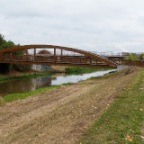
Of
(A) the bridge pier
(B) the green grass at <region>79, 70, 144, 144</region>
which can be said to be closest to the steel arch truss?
(A) the bridge pier

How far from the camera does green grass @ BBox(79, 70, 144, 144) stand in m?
9.51

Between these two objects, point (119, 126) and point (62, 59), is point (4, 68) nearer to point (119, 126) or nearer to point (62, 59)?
point (62, 59)

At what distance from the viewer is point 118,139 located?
31.1 feet

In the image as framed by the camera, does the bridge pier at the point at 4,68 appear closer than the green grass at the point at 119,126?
No

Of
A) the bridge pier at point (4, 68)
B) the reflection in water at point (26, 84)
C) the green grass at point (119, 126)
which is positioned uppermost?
the green grass at point (119, 126)

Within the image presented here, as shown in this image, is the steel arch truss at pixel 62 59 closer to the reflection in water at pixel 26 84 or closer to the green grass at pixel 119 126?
the reflection in water at pixel 26 84

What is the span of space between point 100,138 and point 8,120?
305 inches

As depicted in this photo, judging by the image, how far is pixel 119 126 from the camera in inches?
422

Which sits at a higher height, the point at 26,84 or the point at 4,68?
the point at 4,68

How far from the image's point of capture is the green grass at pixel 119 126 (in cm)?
951

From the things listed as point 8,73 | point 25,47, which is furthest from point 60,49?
point 8,73

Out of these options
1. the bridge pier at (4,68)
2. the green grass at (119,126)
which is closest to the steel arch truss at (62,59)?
the bridge pier at (4,68)

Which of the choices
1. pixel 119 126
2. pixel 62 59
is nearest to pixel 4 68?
pixel 62 59

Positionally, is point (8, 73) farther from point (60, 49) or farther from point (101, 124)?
point (101, 124)
